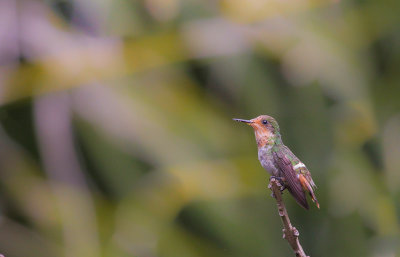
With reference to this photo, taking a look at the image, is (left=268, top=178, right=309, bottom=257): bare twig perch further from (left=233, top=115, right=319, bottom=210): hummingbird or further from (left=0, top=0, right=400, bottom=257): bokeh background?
(left=0, top=0, right=400, bottom=257): bokeh background

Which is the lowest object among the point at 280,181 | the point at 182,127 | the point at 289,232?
the point at 289,232

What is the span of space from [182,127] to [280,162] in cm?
152

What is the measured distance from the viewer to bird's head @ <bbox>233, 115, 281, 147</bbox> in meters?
0.86

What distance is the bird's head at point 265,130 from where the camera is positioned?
86 centimetres

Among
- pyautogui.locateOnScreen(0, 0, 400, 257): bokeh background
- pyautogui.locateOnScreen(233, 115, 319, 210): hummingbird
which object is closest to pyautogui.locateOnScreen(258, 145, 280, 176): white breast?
pyautogui.locateOnScreen(233, 115, 319, 210): hummingbird

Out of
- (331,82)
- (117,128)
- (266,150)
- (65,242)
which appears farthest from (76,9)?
(266,150)

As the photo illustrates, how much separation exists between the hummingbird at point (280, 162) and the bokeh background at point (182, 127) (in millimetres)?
1070

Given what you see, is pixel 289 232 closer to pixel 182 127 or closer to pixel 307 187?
pixel 307 187

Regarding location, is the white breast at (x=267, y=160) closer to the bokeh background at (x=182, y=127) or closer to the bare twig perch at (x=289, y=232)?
the bare twig perch at (x=289, y=232)

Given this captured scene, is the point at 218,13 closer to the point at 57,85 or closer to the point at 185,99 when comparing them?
the point at 185,99

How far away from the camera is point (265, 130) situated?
866 mm

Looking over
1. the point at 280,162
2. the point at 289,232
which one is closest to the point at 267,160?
the point at 280,162

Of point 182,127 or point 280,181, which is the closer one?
point 280,181

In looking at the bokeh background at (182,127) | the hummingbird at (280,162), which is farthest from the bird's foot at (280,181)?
the bokeh background at (182,127)
